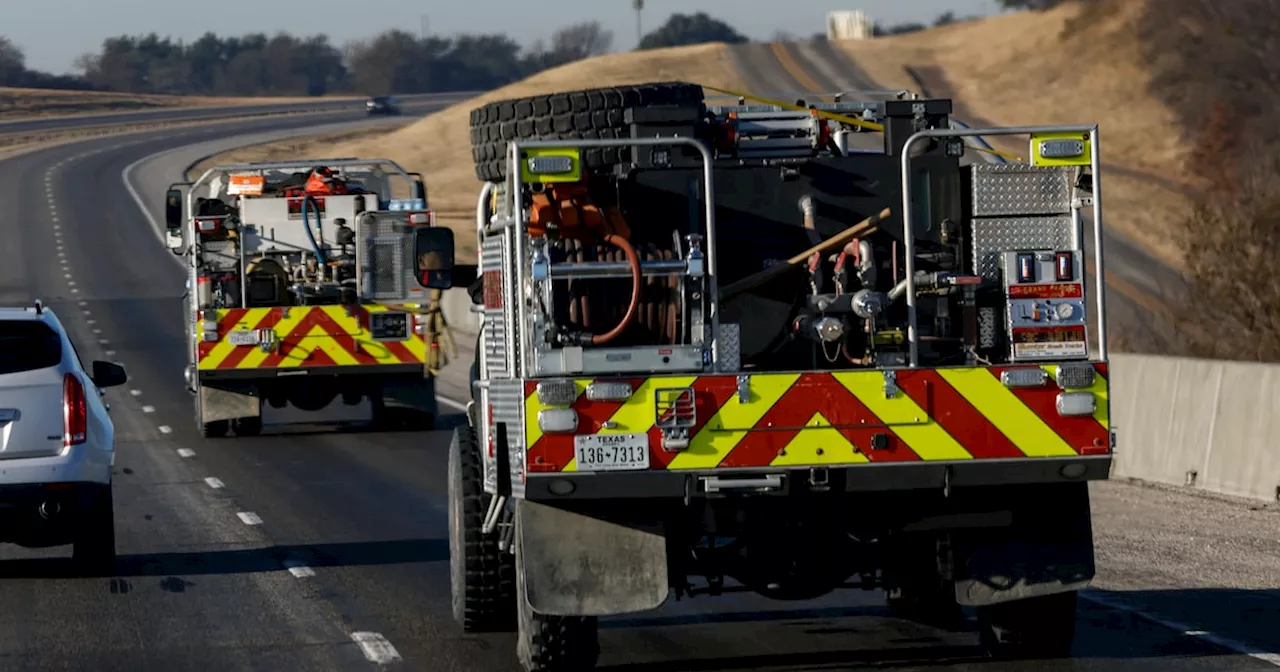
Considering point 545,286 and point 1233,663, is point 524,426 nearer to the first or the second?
point 545,286

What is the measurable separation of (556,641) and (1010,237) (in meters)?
2.57

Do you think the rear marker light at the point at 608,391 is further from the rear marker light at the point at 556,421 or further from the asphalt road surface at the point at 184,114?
the asphalt road surface at the point at 184,114

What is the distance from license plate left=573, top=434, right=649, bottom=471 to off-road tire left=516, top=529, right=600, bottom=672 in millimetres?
604

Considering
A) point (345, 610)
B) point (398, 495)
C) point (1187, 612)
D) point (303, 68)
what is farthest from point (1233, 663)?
point (303, 68)

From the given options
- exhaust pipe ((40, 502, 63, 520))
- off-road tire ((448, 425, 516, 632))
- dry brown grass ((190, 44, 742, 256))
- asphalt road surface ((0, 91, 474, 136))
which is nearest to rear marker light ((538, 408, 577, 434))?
off-road tire ((448, 425, 516, 632))

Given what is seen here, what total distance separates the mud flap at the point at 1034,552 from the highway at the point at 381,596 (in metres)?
0.59

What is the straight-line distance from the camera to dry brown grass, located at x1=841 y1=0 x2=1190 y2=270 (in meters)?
67.3

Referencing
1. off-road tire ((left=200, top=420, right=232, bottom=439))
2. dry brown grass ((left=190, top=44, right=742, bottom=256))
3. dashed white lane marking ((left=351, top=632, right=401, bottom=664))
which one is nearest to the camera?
dashed white lane marking ((left=351, top=632, right=401, bottom=664))

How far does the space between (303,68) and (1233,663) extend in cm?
19437

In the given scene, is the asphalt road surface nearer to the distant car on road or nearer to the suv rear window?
the distant car on road

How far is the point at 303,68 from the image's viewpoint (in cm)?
19850

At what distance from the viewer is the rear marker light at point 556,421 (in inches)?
322

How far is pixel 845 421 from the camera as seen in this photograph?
8367 millimetres

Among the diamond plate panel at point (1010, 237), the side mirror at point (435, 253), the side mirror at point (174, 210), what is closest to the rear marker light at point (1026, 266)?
the diamond plate panel at point (1010, 237)
